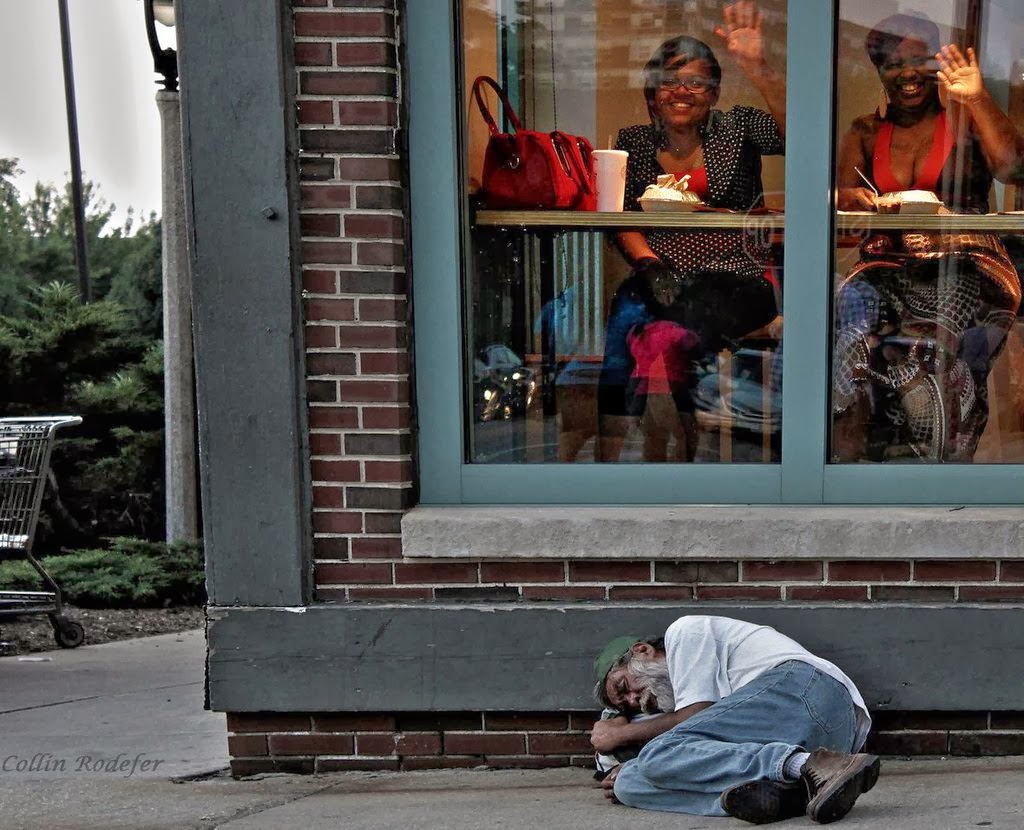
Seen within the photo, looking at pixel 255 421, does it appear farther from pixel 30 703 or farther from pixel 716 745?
pixel 30 703

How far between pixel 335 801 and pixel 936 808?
5.69 ft

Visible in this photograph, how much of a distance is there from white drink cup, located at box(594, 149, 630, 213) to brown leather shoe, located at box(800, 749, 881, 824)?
196cm

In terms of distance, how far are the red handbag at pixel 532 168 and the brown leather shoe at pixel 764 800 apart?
201cm

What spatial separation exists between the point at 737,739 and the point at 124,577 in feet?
16.4

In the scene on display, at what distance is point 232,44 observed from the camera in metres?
3.77

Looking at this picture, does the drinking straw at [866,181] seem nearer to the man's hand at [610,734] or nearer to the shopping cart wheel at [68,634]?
the man's hand at [610,734]

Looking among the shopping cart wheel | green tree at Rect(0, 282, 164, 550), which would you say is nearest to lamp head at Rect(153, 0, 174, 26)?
green tree at Rect(0, 282, 164, 550)

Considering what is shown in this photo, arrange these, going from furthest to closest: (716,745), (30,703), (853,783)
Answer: (30,703) → (716,745) → (853,783)

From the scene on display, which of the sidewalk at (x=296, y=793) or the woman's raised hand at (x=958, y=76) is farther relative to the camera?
the woman's raised hand at (x=958, y=76)

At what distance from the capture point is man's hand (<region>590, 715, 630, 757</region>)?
3.68 m

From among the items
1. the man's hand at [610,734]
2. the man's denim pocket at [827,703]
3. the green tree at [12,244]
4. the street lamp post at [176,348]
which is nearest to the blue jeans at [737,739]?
the man's denim pocket at [827,703]

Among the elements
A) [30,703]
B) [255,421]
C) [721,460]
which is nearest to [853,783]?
[721,460]

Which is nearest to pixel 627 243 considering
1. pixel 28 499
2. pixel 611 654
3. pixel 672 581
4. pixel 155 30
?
pixel 672 581

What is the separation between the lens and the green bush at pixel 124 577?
731 centimetres
